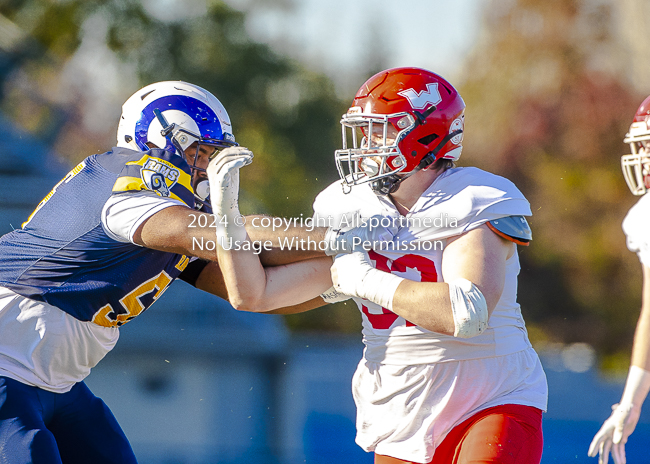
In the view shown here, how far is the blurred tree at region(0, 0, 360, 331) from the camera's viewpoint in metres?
7.17

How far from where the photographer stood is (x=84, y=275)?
2.07 m

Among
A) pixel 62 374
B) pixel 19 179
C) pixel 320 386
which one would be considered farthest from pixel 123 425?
pixel 62 374

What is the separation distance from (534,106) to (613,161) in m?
1.38

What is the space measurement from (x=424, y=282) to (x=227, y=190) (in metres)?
0.60

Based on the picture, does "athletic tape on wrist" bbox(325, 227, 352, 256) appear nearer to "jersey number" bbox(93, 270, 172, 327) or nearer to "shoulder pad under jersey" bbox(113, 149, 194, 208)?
"shoulder pad under jersey" bbox(113, 149, 194, 208)

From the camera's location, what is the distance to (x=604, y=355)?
798 centimetres

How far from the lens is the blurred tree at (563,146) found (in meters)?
8.45

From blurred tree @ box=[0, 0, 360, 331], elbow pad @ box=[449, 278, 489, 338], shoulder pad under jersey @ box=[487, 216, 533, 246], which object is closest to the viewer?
elbow pad @ box=[449, 278, 489, 338]

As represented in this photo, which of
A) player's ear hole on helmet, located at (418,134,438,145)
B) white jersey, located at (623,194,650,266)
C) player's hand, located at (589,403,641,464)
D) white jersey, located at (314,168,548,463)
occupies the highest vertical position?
player's ear hole on helmet, located at (418,134,438,145)

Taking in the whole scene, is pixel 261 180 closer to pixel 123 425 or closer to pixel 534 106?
pixel 123 425

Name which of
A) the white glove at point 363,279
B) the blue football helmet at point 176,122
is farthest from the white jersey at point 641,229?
the blue football helmet at point 176,122

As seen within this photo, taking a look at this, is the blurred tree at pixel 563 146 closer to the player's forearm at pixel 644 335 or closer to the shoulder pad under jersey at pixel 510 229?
the player's forearm at pixel 644 335

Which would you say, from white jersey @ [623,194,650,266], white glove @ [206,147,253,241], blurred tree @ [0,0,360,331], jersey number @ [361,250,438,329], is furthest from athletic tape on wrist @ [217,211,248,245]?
blurred tree @ [0,0,360,331]

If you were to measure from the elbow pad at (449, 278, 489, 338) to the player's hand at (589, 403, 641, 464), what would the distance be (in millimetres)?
1247
